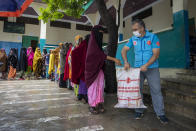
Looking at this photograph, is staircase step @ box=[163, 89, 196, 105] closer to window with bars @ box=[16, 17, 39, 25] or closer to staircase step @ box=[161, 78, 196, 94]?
staircase step @ box=[161, 78, 196, 94]

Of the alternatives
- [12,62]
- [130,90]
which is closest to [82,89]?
[130,90]

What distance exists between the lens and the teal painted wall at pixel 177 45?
3846mm

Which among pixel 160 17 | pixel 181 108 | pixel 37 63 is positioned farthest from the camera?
pixel 160 17

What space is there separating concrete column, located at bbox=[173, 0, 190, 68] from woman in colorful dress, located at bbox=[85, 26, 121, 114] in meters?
2.38

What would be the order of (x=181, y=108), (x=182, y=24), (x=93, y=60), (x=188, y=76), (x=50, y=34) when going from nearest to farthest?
(x=181, y=108)
(x=93, y=60)
(x=188, y=76)
(x=182, y=24)
(x=50, y=34)

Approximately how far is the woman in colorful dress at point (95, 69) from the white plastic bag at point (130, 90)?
0.35 metres

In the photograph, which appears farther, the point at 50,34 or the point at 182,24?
the point at 50,34

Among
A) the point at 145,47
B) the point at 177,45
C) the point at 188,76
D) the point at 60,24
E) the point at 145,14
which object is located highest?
the point at 60,24

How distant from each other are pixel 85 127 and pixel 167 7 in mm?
8940

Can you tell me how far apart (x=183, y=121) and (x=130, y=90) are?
955 millimetres

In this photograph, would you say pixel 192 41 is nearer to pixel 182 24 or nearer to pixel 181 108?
pixel 182 24

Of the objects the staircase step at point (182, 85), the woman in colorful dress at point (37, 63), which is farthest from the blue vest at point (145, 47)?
the woman in colorful dress at point (37, 63)

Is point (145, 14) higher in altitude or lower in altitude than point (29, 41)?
higher

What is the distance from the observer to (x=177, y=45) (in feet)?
13.3
